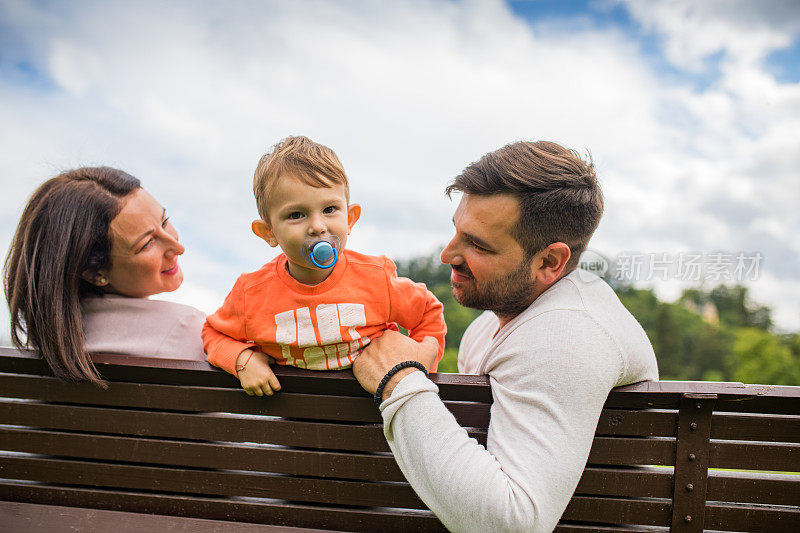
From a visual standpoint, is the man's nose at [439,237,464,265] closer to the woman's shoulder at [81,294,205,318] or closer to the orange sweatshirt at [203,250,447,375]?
the orange sweatshirt at [203,250,447,375]

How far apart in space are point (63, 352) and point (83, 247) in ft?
1.51

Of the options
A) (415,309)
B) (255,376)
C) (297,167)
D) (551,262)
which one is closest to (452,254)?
(415,309)

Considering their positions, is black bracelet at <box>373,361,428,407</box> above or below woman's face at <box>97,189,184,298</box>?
below

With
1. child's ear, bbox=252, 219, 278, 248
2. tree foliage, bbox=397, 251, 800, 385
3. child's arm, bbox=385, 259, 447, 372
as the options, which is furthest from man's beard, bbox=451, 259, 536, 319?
tree foliage, bbox=397, 251, 800, 385

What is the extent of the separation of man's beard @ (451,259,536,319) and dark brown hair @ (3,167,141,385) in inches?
51.7

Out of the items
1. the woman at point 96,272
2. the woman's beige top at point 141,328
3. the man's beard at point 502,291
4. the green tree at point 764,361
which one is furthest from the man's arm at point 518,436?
the green tree at point 764,361

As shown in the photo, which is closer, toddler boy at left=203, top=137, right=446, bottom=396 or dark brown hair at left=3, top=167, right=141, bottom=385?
toddler boy at left=203, top=137, right=446, bottom=396

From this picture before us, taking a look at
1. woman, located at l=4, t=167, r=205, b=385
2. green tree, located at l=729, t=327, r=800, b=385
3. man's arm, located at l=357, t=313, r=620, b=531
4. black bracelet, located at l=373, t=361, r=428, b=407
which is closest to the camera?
man's arm, located at l=357, t=313, r=620, b=531

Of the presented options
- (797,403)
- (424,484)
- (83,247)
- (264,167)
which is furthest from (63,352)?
(797,403)

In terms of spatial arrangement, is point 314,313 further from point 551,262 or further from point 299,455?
point 551,262

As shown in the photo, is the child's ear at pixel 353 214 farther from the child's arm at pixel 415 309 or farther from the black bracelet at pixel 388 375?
the black bracelet at pixel 388 375

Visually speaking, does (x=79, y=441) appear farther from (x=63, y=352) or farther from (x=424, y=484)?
(x=424, y=484)

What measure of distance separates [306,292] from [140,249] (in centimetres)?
85

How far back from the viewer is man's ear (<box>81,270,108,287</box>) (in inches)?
92.0
